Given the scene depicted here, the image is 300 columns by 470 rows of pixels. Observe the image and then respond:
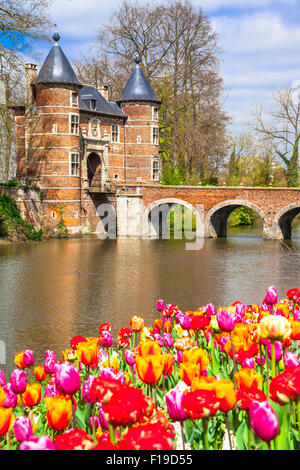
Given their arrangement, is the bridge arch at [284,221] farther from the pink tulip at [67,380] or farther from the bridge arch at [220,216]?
the pink tulip at [67,380]

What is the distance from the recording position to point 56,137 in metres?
30.9

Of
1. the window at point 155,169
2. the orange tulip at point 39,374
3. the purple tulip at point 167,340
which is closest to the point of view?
the orange tulip at point 39,374

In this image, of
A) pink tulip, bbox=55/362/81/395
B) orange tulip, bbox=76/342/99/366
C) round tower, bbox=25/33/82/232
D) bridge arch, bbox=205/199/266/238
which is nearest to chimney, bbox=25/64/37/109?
round tower, bbox=25/33/82/232

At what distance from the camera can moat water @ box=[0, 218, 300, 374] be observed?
458 inches

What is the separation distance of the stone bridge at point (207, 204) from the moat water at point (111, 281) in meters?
2.89

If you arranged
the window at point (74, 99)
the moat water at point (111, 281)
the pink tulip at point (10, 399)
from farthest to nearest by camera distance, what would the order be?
the window at point (74, 99) < the moat water at point (111, 281) < the pink tulip at point (10, 399)

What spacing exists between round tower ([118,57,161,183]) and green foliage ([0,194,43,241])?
8628mm

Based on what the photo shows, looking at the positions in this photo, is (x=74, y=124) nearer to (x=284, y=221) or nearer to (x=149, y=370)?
(x=284, y=221)

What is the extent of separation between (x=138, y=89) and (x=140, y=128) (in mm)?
2240

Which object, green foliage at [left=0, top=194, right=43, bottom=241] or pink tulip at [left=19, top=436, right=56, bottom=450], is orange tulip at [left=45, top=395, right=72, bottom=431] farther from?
green foliage at [left=0, top=194, right=43, bottom=241]

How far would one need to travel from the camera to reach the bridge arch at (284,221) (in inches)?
1203

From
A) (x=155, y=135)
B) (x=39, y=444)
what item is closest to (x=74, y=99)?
(x=155, y=135)

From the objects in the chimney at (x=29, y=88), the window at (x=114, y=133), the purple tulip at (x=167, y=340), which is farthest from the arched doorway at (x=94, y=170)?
the purple tulip at (x=167, y=340)

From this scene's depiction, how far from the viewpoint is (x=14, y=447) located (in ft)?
10.5
